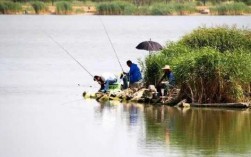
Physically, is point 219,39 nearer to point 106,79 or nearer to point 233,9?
point 106,79

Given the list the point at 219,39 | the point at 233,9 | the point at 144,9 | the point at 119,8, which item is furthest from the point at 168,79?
the point at 144,9

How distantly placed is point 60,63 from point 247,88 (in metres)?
19.5

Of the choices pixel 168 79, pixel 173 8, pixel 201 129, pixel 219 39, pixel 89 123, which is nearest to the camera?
pixel 201 129

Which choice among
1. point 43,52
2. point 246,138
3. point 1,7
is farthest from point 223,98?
point 1,7

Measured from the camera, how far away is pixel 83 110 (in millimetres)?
29438

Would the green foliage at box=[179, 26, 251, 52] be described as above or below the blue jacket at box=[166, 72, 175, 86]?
above

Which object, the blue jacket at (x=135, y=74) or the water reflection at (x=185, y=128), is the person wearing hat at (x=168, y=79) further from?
the blue jacket at (x=135, y=74)

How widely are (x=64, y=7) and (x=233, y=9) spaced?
13599 millimetres

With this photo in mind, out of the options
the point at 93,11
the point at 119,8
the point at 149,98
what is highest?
Result: the point at 119,8

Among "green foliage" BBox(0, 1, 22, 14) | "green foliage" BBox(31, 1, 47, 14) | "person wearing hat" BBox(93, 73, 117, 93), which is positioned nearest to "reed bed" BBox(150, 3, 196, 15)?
"green foliage" BBox(31, 1, 47, 14)

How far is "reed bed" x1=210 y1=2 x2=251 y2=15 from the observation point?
8850 cm

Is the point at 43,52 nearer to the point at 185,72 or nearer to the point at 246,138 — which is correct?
the point at 185,72

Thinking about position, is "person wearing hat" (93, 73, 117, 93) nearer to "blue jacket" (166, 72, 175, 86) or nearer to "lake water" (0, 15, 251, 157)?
"lake water" (0, 15, 251, 157)

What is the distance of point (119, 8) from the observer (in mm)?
89688
